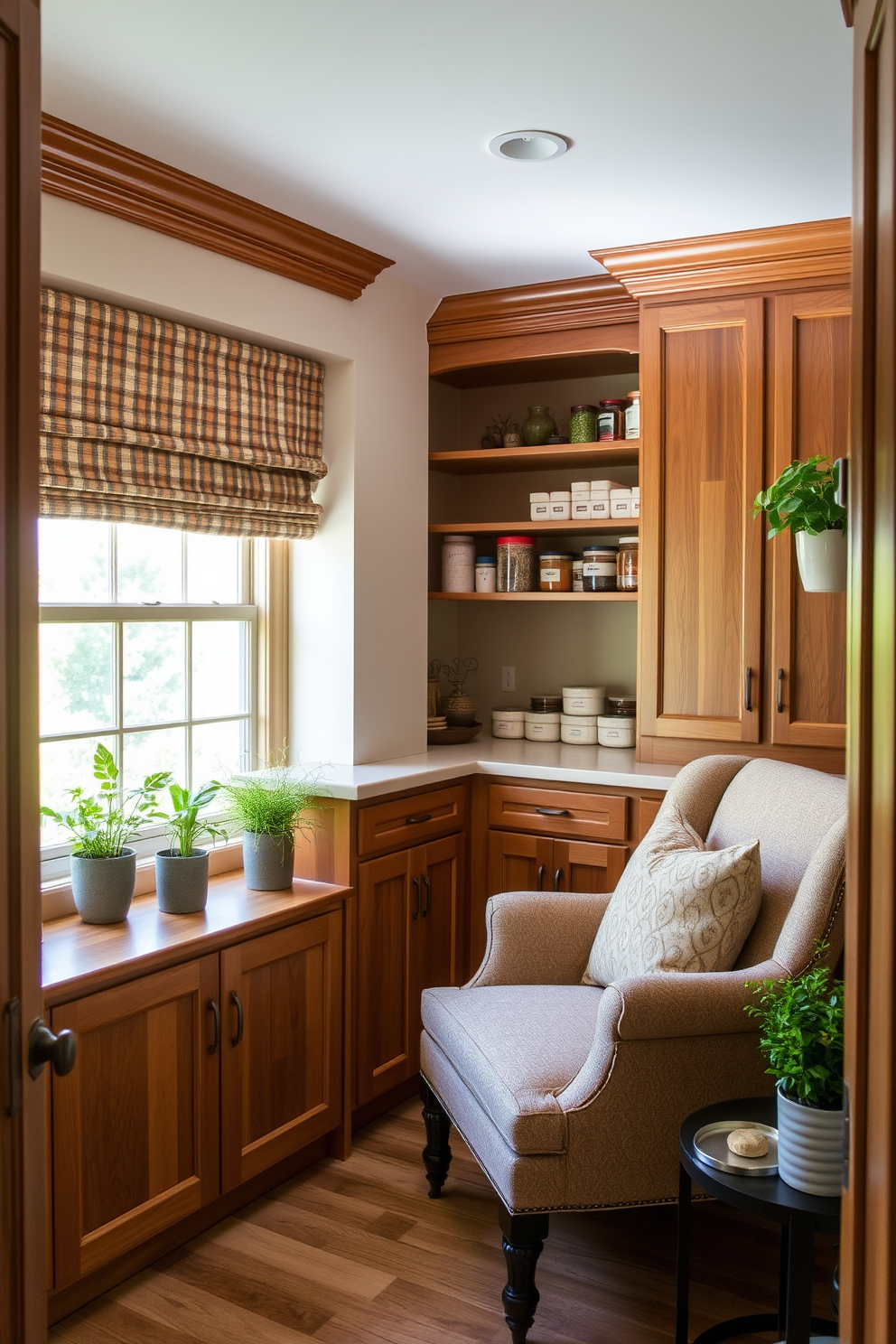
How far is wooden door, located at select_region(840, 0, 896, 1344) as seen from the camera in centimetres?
86

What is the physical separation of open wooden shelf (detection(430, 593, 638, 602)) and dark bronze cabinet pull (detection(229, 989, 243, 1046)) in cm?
160

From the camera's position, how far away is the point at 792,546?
3027mm

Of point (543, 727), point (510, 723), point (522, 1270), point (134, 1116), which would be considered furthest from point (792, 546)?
point (134, 1116)

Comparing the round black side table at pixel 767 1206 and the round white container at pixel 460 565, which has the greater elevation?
the round white container at pixel 460 565

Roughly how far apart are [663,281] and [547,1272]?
2588 millimetres

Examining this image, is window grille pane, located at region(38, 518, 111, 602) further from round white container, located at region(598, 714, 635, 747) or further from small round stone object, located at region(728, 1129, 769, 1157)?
small round stone object, located at region(728, 1129, 769, 1157)

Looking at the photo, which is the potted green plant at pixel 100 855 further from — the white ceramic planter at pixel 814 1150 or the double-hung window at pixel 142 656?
the white ceramic planter at pixel 814 1150

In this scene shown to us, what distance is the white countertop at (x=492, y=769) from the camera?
297 cm

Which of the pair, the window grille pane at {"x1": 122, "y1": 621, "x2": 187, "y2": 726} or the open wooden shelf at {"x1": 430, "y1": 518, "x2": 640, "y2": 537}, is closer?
the window grille pane at {"x1": 122, "y1": 621, "x2": 187, "y2": 726}

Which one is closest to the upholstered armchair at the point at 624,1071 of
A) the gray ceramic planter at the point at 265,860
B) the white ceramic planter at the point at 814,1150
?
the white ceramic planter at the point at 814,1150

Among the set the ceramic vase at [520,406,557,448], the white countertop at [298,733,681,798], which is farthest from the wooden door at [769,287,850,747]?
the ceramic vase at [520,406,557,448]

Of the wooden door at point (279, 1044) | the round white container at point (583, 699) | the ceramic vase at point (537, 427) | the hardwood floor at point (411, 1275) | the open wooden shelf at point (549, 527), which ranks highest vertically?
the ceramic vase at point (537, 427)

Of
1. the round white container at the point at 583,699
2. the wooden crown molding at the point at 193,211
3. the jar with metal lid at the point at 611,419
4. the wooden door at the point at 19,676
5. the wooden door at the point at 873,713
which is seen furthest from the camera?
the round white container at the point at 583,699

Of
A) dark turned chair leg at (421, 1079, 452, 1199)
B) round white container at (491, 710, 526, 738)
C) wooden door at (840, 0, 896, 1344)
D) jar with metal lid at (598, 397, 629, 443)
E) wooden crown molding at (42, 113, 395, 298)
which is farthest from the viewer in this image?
round white container at (491, 710, 526, 738)
